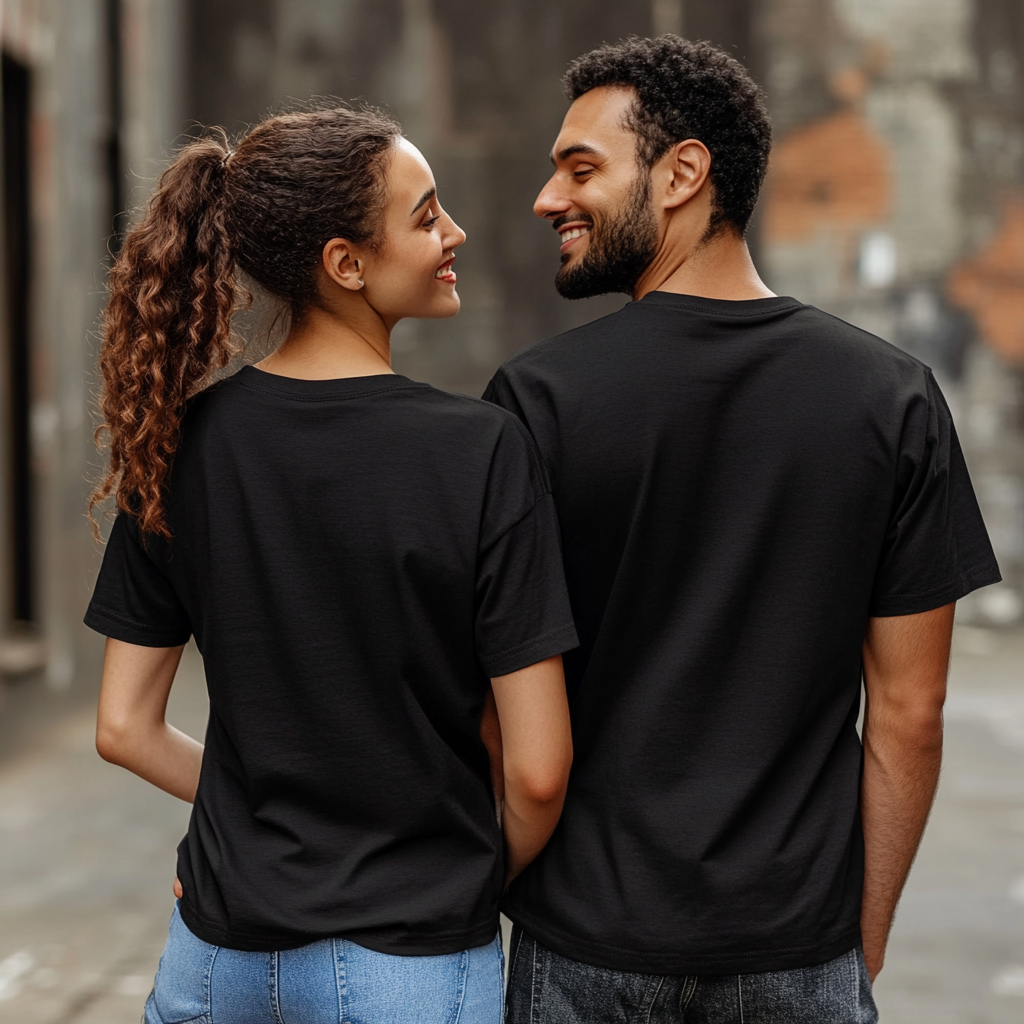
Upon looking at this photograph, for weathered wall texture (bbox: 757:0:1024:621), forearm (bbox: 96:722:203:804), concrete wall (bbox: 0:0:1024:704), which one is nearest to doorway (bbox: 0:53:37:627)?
concrete wall (bbox: 0:0:1024:704)

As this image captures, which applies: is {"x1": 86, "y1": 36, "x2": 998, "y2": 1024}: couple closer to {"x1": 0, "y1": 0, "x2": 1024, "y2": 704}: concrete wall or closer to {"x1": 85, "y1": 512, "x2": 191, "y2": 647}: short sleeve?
{"x1": 85, "y1": 512, "x2": 191, "y2": 647}: short sleeve

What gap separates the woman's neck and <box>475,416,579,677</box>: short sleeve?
0.20m

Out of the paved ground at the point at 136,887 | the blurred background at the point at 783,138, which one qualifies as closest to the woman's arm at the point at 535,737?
the paved ground at the point at 136,887

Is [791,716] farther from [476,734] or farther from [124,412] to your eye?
[124,412]

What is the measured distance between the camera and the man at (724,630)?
1646 millimetres

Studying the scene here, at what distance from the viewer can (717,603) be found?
1.65 metres

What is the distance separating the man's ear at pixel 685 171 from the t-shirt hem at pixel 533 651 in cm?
60

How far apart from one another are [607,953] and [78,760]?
19.3ft

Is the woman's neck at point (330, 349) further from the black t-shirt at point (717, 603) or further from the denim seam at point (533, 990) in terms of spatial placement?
the denim seam at point (533, 990)

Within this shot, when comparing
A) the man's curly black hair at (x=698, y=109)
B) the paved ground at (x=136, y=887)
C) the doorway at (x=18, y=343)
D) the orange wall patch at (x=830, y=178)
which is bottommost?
the paved ground at (x=136, y=887)

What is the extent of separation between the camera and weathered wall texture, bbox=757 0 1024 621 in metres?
10.2

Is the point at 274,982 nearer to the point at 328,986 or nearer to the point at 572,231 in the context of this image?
the point at 328,986

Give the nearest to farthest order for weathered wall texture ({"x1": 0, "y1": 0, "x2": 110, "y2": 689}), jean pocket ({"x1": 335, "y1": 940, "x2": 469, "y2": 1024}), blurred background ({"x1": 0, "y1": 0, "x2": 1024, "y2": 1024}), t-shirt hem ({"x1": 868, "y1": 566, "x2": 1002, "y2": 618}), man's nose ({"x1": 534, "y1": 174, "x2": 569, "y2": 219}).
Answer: jean pocket ({"x1": 335, "y1": 940, "x2": 469, "y2": 1024})
t-shirt hem ({"x1": 868, "y1": 566, "x2": 1002, "y2": 618})
man's nose ({"x1": 534, "y1": 174, "x2": 569, "y2": 219})
weathered wall texture ({"x1": 0, "y1": 0, "x2": 110, "y2": 689})
blurred background ({"x1": 0, "y1": 0, "x2": 1024, "y2": 1024})

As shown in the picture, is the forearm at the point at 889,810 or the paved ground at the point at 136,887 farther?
the paved ground at the point at 136,887
